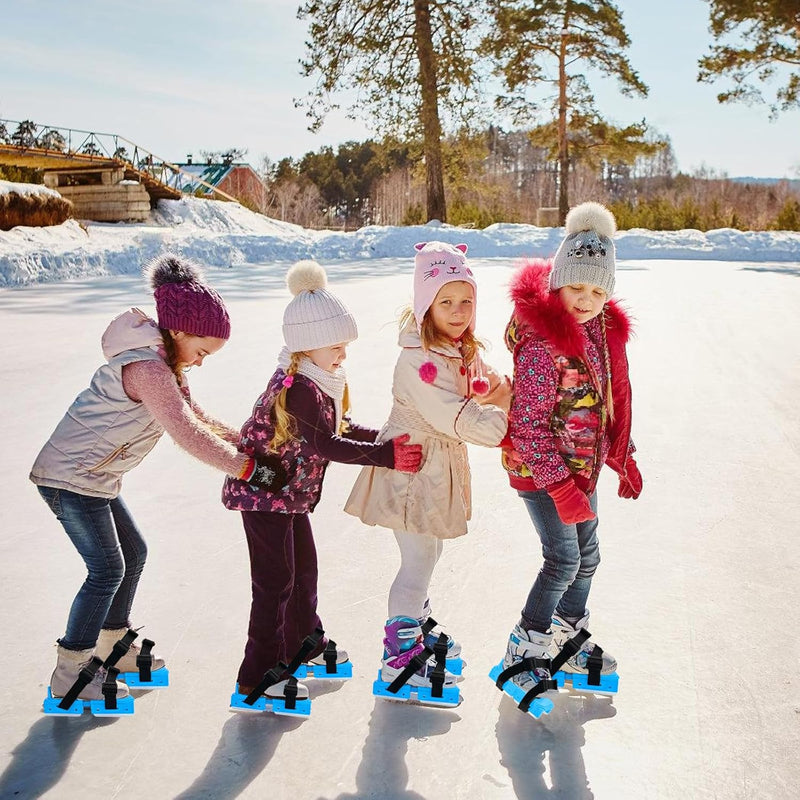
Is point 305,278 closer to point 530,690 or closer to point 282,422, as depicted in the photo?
point 282,422

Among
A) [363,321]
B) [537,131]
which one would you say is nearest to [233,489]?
[363,321]

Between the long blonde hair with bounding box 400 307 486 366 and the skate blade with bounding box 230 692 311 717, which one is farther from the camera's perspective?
the long blonde hair with bounding box 400 307 486 366

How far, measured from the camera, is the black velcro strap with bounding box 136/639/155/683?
2.15 meters

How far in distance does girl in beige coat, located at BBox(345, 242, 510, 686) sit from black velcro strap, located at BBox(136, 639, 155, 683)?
0.60m

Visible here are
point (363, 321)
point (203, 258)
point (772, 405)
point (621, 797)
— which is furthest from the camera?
point (203, 258)

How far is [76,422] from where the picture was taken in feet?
6.76

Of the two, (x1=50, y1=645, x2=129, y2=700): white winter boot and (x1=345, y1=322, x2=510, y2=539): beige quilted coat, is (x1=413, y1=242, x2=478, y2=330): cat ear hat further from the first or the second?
(x1=50, y1=645, x2=129, y2=700): white winter boot

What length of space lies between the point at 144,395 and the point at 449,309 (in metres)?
0.78

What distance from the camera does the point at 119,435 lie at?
6.79ft

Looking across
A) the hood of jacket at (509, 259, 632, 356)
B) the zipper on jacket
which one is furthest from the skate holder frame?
the hood of jacket at (509, 259, 632, 356)

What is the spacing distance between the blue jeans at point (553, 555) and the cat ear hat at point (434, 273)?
0.54 metres

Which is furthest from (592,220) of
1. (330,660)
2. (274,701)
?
Result: (274,701)

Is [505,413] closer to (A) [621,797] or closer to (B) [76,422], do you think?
(A) [621,797]

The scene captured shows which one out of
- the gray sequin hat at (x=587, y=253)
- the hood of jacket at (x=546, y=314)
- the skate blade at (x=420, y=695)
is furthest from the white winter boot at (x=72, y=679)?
the gray sequin hat at (x=587, y=253)
